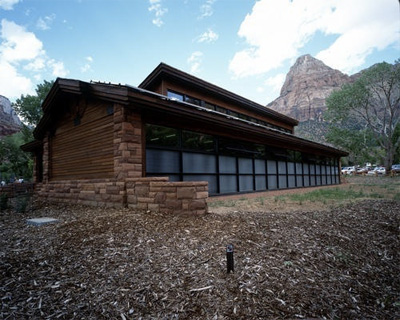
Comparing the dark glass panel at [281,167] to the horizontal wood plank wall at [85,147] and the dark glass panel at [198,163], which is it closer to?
the dark glass panel at [198,163]

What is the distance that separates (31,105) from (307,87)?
480 feet

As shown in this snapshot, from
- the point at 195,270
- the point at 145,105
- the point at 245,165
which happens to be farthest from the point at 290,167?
the point at 195,270

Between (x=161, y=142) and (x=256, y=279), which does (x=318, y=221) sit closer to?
(x=256, y=279)

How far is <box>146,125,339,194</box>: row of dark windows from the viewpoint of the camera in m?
7.09

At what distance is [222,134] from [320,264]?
641 cm

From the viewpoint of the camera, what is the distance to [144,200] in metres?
5.29

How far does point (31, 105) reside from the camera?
2762 cm

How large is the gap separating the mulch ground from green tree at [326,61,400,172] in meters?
29.7

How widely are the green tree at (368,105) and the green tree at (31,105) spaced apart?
38369 millimetres

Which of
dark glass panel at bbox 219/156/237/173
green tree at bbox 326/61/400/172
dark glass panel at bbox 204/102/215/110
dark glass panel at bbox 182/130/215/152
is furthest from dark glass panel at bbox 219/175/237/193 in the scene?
green tree at bbox 326/61/400/172

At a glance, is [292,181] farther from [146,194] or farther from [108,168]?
[108,168]

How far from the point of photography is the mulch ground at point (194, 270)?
2.25m

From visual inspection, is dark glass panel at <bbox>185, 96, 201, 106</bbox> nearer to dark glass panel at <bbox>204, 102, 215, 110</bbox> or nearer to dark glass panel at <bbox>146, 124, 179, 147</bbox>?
dark glass panel at <bbox>204, 102, 215, 110</bbox>

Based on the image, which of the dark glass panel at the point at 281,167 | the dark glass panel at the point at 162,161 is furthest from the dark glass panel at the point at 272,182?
the dark glass panel at the point at 162,161
